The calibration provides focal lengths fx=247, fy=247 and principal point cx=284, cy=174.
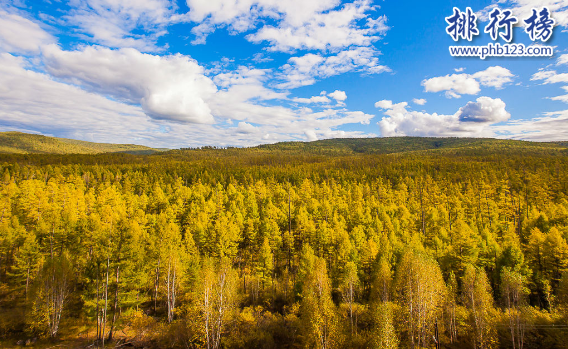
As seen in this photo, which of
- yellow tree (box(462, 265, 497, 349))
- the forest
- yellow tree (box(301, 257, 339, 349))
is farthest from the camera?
the forest

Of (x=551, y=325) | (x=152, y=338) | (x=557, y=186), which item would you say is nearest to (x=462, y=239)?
(x=551, y=325)

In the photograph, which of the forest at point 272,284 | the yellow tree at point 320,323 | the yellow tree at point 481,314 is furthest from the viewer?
the forest at point 272,284

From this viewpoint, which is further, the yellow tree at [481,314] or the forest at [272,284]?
the forest at [272,284]

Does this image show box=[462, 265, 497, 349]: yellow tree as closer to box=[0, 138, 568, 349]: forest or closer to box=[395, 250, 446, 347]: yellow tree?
box=[0, 138, 568, 349]: forest

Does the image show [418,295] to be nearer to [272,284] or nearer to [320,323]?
[320,323]

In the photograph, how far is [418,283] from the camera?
21.2m

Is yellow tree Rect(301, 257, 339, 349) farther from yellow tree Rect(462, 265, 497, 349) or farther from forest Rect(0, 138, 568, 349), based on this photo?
yellow tree Rect(462, 265, 497, 349)

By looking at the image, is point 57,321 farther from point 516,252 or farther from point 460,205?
point 460,205

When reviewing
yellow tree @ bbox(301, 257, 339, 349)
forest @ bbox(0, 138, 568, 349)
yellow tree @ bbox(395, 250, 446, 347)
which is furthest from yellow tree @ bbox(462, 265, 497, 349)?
yellow tree @ bbox(301, 257, 339, 349)

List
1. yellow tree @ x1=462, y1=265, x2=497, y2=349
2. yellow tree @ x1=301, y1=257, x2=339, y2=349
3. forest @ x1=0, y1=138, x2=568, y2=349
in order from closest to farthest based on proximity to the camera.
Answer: yellow tree @ x1=301, y1=257, x2=339, y2=349 → yellow tree @ x1=462, y1=265, x2=497, y2=349 → forest @ x1=0, y1=138, x2=568, y2=349

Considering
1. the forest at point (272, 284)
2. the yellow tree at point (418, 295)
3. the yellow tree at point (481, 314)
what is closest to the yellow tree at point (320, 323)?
the forest at point (272, 284)

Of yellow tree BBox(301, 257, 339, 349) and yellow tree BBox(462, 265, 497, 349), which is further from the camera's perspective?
yellow tree BBox(462, 265, 497, 349)

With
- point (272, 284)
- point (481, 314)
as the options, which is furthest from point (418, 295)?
point (272, 284)

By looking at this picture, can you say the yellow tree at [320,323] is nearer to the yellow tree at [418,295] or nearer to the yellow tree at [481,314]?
the yellow tree at [418,295]
